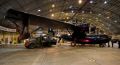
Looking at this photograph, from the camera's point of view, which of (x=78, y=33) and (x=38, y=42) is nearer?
(x=38, y=42)

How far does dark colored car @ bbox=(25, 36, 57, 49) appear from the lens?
22.0 meters

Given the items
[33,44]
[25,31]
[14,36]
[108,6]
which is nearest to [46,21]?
[25,31]

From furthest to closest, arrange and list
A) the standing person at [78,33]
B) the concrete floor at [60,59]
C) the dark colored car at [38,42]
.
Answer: the standing person at [78,33], the dark colored car at [38,42], the concrete floor at [60,59]

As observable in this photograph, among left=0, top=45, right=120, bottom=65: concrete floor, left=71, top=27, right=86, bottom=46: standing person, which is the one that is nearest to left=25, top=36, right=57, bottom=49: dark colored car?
left=71, top=27, right=86, bottom=46: standing person

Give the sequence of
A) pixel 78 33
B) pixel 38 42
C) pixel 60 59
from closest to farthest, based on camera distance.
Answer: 1. pixel 60 59
2. pixel 38 42
3. pixel 78 33

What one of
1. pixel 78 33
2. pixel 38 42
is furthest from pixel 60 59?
pixel 78 33

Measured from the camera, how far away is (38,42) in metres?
23.2

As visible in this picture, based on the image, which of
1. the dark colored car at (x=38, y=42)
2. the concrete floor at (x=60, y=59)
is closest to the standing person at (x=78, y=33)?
the dark colored car at (x=38, y=42)

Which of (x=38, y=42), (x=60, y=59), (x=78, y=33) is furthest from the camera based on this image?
(x=78, y=33)

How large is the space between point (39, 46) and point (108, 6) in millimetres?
23861

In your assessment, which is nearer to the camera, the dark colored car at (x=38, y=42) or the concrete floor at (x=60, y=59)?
the concrete floor at (x=60, y=59)

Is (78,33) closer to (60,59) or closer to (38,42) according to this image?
(38,42)

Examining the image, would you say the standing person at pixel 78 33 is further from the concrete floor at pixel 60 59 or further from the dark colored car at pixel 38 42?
the concrete floor at pixel 60 59

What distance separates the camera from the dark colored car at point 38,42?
22.0m
